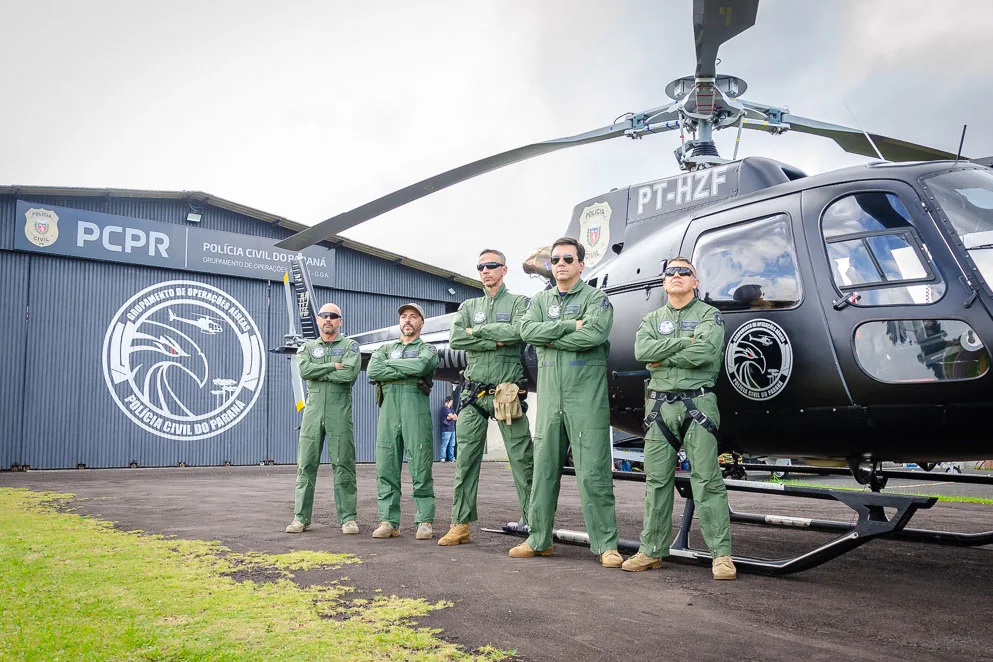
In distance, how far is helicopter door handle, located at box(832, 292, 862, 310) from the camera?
4227 mm

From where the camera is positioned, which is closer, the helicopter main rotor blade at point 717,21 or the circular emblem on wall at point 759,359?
the circular emblem on wall at point 759,359

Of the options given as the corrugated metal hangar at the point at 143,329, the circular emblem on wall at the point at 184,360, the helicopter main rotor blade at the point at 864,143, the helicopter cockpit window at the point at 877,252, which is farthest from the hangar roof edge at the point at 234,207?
the helicopter cockpit window at the point at 877,252

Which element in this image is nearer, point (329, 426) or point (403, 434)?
point (403, 434)

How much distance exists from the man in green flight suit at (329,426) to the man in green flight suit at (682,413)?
2.97 meters

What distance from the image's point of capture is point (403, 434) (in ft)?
20.6

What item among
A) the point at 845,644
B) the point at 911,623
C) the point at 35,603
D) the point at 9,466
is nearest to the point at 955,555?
the point at 911,623

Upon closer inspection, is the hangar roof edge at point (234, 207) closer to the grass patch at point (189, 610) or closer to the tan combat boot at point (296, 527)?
the tan combat boot at point (296, 527)

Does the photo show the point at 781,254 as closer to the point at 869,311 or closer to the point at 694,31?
the point at 869,311

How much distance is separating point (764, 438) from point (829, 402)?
600 millimetres

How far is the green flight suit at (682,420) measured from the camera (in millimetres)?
4520

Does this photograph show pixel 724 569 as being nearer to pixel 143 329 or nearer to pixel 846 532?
pixel 846 532

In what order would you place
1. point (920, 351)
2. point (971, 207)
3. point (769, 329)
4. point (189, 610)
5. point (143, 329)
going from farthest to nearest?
1. point (143, 329)
2. point (769, 329)
3. point (971, 207)
4. point (920, 351)
5. point (189, 610)

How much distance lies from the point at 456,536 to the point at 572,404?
157 cm

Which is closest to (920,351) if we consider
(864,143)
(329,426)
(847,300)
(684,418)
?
(847,300)
